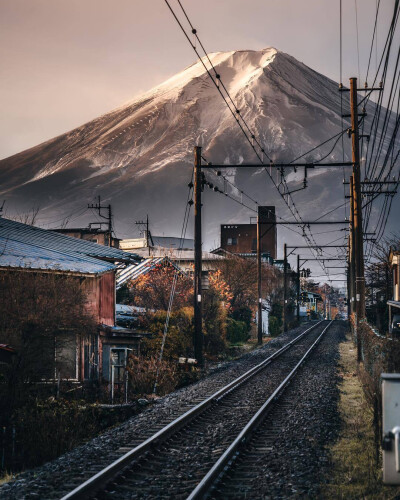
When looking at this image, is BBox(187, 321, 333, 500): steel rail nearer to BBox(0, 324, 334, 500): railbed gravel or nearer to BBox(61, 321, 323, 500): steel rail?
BBox(61, 321, 323, 500): steel rail

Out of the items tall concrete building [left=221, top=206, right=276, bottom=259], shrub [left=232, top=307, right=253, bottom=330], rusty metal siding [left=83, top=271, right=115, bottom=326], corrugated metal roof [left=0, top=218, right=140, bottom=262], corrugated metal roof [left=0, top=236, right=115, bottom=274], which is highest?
tall concrete building [left=221, top=206, right=276, bottom=259]

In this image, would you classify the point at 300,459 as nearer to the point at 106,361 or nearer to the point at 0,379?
the point at 0,379

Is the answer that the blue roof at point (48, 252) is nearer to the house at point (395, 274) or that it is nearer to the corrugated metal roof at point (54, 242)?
the corrugated metal roof at point (54, 242)

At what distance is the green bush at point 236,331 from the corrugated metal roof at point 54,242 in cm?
1565

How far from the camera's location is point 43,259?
79.7 feet

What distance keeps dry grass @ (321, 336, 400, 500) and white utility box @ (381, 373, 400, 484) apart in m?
2.15

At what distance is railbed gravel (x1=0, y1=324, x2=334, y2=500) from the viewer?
9.69 m

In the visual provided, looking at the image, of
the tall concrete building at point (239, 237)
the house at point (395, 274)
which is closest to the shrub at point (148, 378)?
the house at point (395, 274)

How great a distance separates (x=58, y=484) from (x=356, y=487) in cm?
451

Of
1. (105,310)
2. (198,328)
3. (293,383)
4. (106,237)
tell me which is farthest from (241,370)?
(106,237)

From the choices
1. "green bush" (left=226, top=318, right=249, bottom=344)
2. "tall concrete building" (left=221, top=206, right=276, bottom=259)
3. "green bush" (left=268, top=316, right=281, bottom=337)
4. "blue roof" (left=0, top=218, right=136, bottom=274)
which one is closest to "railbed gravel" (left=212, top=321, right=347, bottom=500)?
"blue roof" (left=0, top=218, right=136, bottom=274)

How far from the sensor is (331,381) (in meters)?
22.7

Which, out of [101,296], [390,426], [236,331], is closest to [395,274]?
[236,331]

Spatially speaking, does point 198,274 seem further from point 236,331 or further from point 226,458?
point 236,331
